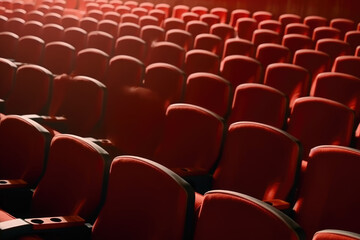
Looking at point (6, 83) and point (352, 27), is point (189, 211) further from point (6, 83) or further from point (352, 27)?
point (352, 27)

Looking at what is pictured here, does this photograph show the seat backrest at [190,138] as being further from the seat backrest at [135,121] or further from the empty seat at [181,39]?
the empty seat at [181,39]

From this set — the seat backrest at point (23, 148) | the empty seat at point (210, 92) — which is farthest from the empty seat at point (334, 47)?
the seat backrest at point (23, 148)

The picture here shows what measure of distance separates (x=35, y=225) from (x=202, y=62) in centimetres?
50

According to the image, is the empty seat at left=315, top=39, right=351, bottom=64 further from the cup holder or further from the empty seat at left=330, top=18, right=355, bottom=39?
the cup holder

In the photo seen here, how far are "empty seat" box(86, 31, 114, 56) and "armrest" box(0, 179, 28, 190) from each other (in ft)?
1.77

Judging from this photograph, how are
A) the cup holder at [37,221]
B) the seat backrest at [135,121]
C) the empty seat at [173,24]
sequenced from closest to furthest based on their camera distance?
the cup holder at [37,221]
the seat backrest at [135,121]
the empty seat at [173,24]

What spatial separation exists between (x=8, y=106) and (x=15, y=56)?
0.79 ft

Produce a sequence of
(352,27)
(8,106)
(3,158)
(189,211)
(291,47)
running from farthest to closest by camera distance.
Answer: (352,27) < (291,47) < (8,106) < (3,158) < (189,211)

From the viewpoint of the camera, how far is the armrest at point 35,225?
1.08 feet

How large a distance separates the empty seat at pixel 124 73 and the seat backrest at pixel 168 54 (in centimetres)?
15

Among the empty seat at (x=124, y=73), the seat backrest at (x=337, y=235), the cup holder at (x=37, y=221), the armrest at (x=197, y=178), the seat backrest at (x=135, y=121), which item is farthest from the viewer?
the empty seat at (x=124, y=73)

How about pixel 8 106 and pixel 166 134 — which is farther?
pixel 8 106

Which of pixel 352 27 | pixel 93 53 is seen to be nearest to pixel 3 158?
pixel 93 53

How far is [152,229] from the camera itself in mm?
330
